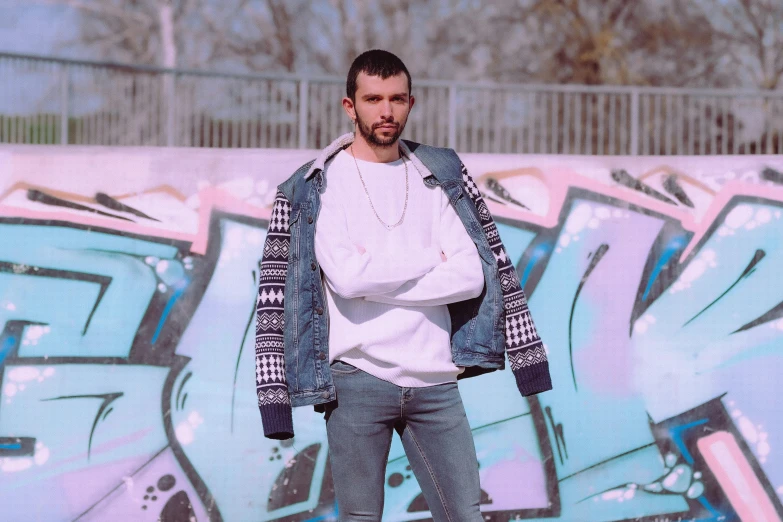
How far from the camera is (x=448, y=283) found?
2809mm

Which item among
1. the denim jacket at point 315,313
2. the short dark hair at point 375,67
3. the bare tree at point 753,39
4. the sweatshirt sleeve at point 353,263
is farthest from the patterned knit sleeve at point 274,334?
the bare tree at point 753,39

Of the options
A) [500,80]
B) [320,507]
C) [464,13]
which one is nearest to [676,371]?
[320,507]

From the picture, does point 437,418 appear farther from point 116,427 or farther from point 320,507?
point 116,427

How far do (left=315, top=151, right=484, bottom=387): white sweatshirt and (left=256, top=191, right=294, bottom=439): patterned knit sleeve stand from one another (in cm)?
13

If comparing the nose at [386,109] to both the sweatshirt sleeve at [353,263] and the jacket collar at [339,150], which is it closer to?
the jacket collar at [339,150]

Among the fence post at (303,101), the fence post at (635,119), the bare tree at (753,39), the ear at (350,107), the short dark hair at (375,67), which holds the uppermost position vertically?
the bare tree at (753,39)

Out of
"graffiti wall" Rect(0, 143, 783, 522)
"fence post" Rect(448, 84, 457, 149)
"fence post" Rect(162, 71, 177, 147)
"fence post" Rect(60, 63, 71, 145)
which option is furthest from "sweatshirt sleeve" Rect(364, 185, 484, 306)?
"fence post" Rect(162, 71, 177, 147)

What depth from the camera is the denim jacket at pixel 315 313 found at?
2852mm

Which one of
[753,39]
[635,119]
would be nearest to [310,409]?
[635,119]

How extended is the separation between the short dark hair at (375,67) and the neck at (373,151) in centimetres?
14

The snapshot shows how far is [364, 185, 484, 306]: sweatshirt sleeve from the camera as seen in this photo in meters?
2.80

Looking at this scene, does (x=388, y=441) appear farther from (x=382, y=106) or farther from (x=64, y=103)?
(x=64, y=103)

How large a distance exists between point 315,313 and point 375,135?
0.55 meters

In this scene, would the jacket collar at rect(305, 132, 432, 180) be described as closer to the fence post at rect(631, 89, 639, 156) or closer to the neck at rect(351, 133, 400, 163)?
the neck at rect(351, 133, 400, 163)
